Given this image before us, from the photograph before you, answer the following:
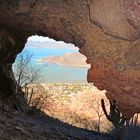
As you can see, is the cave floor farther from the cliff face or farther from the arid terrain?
the arid terrain

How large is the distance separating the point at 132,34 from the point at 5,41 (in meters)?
2.71

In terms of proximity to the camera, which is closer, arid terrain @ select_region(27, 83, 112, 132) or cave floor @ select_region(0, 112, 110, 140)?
cave floor @ select_region(0, 112, 110, 140)

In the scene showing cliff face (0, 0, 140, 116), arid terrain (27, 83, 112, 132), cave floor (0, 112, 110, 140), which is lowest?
arid terrain (27, 83, 112, 132)

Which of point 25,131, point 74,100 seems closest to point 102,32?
point 25,131

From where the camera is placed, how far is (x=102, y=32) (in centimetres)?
592

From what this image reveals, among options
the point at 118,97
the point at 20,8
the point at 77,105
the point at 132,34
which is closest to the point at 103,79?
the point at 118,97

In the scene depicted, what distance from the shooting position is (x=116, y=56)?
19.3 ft

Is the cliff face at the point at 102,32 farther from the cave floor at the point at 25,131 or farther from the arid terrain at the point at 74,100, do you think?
the arid terrain at the point at 74,100

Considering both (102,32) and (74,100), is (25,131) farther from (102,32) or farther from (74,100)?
(74,100)

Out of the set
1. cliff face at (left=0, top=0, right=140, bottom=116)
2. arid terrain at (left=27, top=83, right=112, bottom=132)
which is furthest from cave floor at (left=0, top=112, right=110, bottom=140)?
arid terrain at (left=27, top=83, right=112, bottom=132)

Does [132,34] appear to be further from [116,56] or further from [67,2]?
[67,2]

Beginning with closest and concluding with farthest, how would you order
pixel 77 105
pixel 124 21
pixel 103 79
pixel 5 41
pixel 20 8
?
1. pixel 124 21
2. pixel 103 79
3. pixel 20 8
4. pixel 5 41
5. pixel 77 105

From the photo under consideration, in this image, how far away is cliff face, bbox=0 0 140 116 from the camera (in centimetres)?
576

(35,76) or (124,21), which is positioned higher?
(124,21)
